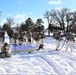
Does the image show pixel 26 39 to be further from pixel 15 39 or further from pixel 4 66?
pixel 4 66

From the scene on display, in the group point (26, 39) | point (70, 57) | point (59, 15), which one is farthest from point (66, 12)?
point (70, 57)

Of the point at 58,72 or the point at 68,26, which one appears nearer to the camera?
the point at 58,72

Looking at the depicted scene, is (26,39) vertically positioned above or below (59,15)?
below

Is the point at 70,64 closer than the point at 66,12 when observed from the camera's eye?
Yes

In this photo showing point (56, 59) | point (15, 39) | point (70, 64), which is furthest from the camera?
point (15, 39)

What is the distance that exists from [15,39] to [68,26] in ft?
156

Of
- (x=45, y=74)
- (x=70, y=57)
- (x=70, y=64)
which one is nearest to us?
(x=45, y=74)

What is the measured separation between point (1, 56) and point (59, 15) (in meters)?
60.5

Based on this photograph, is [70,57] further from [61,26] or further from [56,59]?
[61,26]

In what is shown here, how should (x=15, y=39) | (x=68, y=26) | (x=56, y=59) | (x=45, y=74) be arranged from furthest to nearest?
(x=68, y=26)
(x=15, y=39)
(x=56, y=59)
(x=45, y=74)

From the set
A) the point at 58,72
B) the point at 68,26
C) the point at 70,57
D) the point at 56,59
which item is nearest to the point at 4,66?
the point at 58,72

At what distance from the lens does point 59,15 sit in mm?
74188

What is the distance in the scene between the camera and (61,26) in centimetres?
7275

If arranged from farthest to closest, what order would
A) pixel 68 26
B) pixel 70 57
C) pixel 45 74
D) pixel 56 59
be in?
pixel 68 26 < pixel 70 57 < pixel 56 59 < pixel 45 74
